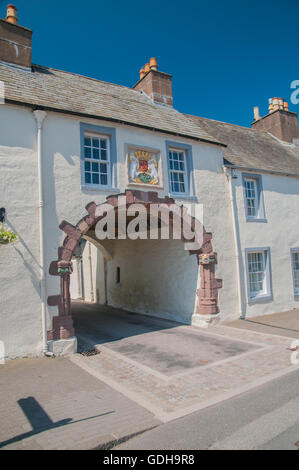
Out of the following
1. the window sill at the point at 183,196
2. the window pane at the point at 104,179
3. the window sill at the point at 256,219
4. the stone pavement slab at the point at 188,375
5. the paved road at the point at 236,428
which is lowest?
the stone pavement slab at the point at 188,375

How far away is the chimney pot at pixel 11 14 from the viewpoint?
33.6 ft

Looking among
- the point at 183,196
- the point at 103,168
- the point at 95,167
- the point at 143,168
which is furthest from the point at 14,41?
the point at 183,196

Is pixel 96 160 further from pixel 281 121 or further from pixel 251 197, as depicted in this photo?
pixel 281 121

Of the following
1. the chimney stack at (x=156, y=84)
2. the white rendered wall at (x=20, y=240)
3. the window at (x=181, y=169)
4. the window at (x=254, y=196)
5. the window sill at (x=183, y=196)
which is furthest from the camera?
the chimney stack at (x=156, y=84)

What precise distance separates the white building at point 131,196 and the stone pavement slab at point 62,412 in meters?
1.66

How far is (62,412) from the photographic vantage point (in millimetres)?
5043

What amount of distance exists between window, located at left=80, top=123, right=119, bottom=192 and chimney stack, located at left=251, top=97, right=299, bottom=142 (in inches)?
508

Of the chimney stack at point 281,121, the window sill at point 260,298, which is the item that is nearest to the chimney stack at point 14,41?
the window sill at point 260,298

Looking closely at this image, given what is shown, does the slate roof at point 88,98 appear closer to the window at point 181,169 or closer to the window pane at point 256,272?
the window at point 181,169

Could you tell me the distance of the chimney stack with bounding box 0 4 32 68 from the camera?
32.7 feet

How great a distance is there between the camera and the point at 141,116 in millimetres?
11242

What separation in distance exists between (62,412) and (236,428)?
2.61m

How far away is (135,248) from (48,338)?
8079mm
